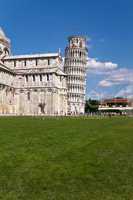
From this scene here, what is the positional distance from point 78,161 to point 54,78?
79.1m

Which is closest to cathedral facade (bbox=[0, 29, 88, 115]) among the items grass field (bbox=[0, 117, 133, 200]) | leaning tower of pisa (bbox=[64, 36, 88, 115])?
leaning tower of pisa (bbox=[64, 36, 88, 115])

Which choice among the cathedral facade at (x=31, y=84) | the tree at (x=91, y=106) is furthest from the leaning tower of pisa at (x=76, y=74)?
the tree at (x=91, y=106)

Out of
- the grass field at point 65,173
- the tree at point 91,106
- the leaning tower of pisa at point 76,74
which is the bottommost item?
the grass field at point 65,173

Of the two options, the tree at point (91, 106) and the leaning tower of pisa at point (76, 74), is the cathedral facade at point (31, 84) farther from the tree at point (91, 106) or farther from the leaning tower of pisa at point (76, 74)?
the tree at point (91, 106)

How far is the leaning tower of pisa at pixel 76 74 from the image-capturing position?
108 metres

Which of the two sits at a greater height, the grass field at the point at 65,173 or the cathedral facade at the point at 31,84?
the cathedral facade at the point at 31,84

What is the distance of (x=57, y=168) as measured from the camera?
33.5 feet

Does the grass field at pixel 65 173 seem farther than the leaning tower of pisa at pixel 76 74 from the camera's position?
No

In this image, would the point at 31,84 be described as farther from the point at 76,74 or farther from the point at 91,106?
the point at 91,106

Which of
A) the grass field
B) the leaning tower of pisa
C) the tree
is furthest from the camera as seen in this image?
the tree

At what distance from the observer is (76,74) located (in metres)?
109

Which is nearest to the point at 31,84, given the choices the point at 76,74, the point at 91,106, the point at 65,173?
the point at 76,74

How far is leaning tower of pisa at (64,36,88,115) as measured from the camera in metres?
108

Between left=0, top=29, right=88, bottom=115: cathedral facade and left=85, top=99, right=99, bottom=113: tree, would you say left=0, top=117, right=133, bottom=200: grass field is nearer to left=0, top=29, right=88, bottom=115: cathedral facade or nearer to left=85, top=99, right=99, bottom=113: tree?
left=0, top=29, right=88, bottom=115: cathedral facade
